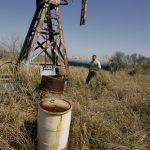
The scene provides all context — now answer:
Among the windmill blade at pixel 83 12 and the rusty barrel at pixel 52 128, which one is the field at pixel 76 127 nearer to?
the rusty barrel at pixel 52 128

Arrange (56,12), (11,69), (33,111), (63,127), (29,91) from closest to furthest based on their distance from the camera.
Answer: (63,127) → (33,111) → (29,91) → (11,69) → (56,12)

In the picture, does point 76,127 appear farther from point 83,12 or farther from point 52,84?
point 83,12

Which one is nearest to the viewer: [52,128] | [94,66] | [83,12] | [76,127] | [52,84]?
[52,128]

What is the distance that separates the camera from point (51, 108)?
3.76m

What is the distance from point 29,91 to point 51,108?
141 centimetres

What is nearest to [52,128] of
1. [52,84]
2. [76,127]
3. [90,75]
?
[76,127]

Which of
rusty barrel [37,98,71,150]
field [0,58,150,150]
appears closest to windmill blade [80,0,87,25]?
field [0,58,150,150]

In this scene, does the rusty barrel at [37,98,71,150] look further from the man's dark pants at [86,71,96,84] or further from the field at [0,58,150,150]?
the man's dark pants at [86,71,96,84]

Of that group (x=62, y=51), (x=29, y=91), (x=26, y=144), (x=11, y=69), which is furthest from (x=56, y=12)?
(x=26, y=144)

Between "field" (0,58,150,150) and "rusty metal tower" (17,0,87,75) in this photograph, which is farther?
"rusty metal tower" (17,0,87,75)

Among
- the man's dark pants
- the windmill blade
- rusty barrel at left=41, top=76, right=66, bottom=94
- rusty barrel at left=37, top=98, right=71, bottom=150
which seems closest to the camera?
rusty barrel at left=37, top=98, right=71, bottom=150

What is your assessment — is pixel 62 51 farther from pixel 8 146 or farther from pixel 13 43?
pixel 13 43

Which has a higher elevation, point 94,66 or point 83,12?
point 83,12

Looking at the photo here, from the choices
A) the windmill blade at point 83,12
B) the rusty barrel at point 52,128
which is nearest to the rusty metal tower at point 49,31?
the windmill blade at point 83,12
